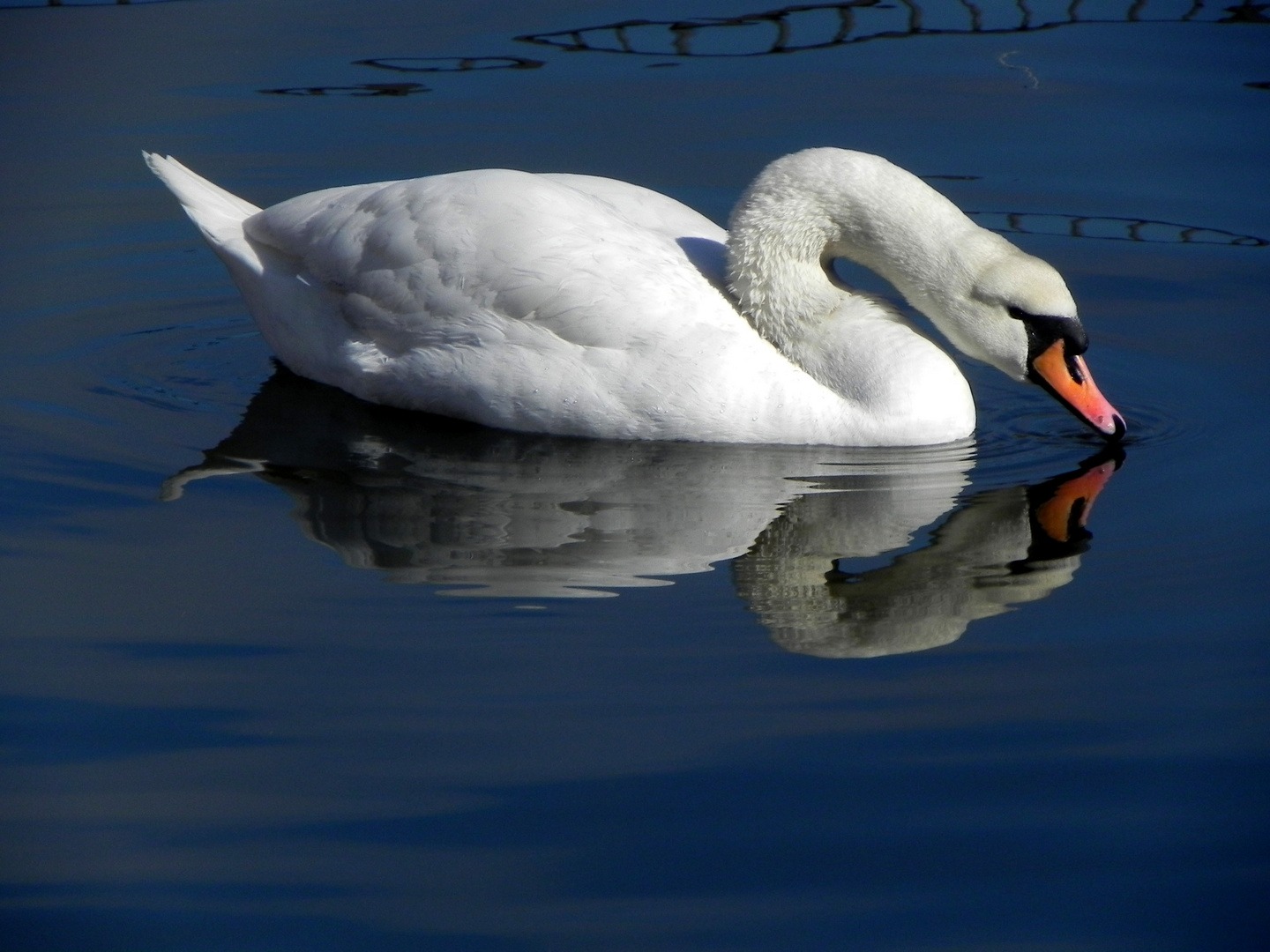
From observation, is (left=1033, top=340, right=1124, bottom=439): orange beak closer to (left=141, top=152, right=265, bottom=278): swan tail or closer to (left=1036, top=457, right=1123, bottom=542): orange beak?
(left=1036, top=457, right=1123, bottom=542): orange beak

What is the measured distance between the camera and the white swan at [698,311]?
6.21 meters

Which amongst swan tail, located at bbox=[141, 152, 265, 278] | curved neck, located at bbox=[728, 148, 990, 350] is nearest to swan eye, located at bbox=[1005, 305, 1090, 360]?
curved neck, located at bbox=[728, 148, 990, 350]

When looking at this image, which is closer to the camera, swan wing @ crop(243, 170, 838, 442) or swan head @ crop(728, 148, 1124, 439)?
swan wing @ crop(243, 170, 838, 442)

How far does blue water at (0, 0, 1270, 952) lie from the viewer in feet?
12.5

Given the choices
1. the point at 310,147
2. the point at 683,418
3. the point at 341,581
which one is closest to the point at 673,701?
the point at 341,581

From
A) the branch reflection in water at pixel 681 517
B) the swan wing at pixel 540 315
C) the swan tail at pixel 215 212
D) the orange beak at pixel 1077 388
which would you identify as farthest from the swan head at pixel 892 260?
the swan tail at pixel 215 212

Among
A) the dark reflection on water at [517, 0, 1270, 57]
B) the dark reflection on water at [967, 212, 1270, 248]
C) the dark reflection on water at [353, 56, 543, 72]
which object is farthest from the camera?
the dark reflection on water at [517, 0, 1270, 57]

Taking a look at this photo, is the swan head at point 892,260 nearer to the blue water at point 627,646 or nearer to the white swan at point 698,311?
the white swan at point 698,311

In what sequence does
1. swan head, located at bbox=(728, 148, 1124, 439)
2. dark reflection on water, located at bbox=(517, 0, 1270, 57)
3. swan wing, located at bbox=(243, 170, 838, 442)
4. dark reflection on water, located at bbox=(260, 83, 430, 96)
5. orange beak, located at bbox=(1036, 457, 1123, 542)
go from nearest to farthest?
orange beak, located at bbox=(1036, 457, 1123, 542) → swan wing, located at bbox=(243, 170, 838, 442) → swan head, located at bbox=(728, 148, 1124, 439) → dark reflection on water, located at bbox=(260, 83, 430, 96) → dark reflection on water, located at bbox=(517, 0, 1270, 57)

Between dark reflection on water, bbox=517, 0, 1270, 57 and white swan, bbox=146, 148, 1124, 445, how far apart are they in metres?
5.03

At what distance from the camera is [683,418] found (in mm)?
6203

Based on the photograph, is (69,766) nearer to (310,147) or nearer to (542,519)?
(542,519)

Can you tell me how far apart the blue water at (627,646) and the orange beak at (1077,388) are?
0.13m

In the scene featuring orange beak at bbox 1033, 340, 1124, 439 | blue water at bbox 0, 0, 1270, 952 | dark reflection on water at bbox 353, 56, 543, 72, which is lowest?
blue water at bbox 0, 0, 1270, 952
